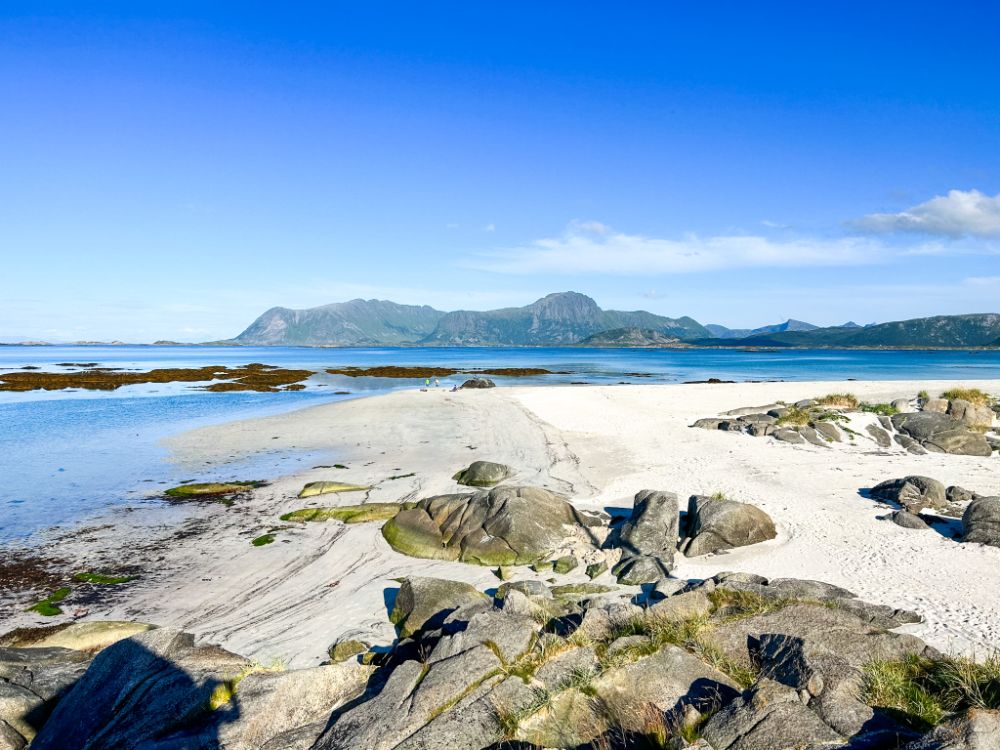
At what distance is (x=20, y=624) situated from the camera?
11539 millimetres

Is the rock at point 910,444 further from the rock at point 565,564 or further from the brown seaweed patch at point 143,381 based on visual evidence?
the brown seaweed patch at point 143,381

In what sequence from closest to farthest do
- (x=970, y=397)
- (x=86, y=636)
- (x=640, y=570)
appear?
(x=86, y=636) → (x=640, y=570) → (x=970, y=397)

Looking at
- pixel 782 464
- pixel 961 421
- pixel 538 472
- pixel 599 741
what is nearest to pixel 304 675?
pixel 599 741

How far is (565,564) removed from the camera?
1384cm

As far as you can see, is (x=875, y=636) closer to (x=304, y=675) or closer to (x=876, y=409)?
(x=304, y=675)

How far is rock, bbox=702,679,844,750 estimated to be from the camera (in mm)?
5668

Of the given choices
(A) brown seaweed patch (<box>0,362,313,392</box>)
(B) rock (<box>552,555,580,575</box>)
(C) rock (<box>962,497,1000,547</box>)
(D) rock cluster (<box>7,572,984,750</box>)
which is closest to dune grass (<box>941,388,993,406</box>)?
(C) rock (<box>962,497,1000,547</box>)

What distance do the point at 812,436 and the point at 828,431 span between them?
3.27 feet

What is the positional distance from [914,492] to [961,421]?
12.7 meters

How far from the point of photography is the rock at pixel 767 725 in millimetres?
5668

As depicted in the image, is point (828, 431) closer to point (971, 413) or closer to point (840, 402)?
point (971, 413)

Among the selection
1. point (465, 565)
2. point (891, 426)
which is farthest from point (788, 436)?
point (465, 565)

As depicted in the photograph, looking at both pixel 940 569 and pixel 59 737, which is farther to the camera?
pixel 940 569

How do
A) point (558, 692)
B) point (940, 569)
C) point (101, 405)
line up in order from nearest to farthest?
point (558, 692) < point (940, 569) < point (101, 405)
